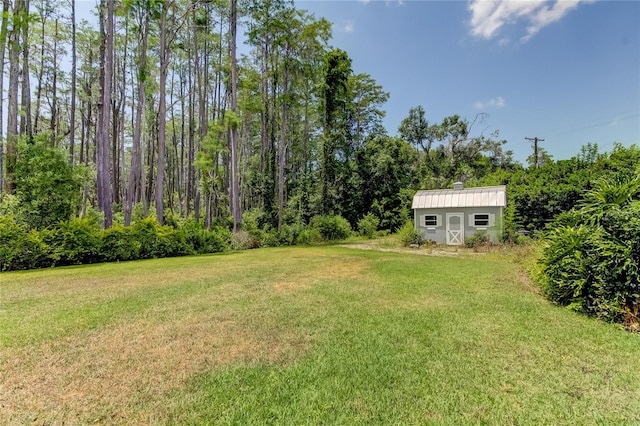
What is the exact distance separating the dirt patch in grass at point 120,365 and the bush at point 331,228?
44.6 feet

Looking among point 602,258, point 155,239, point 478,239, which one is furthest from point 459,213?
point 155,239

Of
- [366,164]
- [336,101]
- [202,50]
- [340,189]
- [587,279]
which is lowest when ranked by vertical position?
[587,279]

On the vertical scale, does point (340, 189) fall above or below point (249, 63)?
below

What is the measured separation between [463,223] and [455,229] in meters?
0.49

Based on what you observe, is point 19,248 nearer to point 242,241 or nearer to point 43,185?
point 43,185

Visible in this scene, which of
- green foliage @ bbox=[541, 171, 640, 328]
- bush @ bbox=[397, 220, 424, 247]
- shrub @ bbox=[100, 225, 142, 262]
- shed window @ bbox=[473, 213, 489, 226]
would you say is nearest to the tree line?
shrub @ bbox=[100, 225, 142, 262]

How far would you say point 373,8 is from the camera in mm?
11148

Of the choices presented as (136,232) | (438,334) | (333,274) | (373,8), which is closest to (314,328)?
(438,334)

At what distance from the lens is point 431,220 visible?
15.2m

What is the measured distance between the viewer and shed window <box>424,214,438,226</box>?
15.1 m

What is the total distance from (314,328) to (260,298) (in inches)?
66.9

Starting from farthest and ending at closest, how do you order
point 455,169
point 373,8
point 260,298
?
point 455,169, point 373,8, point 260,298

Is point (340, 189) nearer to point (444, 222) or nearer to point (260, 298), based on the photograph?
point (444, 222)

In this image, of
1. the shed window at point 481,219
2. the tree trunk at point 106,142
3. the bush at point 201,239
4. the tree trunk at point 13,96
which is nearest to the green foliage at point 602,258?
the shed window at point 481,219
